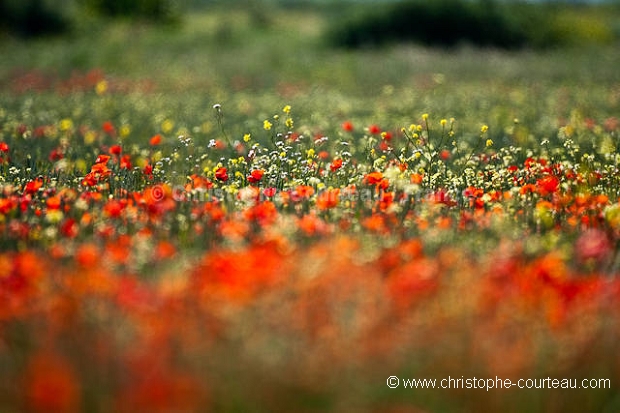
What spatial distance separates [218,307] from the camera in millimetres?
2854

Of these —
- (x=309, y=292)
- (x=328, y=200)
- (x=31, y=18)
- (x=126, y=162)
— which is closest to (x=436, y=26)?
(x=31, y=18)

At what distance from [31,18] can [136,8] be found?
21.4 feet

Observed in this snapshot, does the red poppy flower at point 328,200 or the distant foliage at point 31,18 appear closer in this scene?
the red poppy flower at point 328,200

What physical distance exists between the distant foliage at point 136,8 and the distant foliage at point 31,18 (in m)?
5.21

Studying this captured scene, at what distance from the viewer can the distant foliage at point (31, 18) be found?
26.9 metres

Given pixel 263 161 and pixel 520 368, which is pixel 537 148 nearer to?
pixel 263 161

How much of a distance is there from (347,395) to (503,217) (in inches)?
85.5

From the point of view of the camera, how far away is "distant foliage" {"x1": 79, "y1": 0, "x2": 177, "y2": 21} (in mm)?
32500

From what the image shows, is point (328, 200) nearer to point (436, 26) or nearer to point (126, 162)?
point (126, 162)

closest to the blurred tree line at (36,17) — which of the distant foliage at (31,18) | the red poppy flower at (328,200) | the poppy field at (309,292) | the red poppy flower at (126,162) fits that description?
the distant foliage at (31,18)

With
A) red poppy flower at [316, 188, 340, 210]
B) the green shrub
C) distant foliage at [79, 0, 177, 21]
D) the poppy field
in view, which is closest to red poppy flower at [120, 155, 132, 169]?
the poppy field

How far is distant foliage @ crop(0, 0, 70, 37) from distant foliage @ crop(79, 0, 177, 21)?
5.21m

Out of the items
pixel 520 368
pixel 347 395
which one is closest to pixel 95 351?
pixel 347 395

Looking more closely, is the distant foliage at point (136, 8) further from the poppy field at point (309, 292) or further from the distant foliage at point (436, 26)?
the poppy field at point (309, 292)
